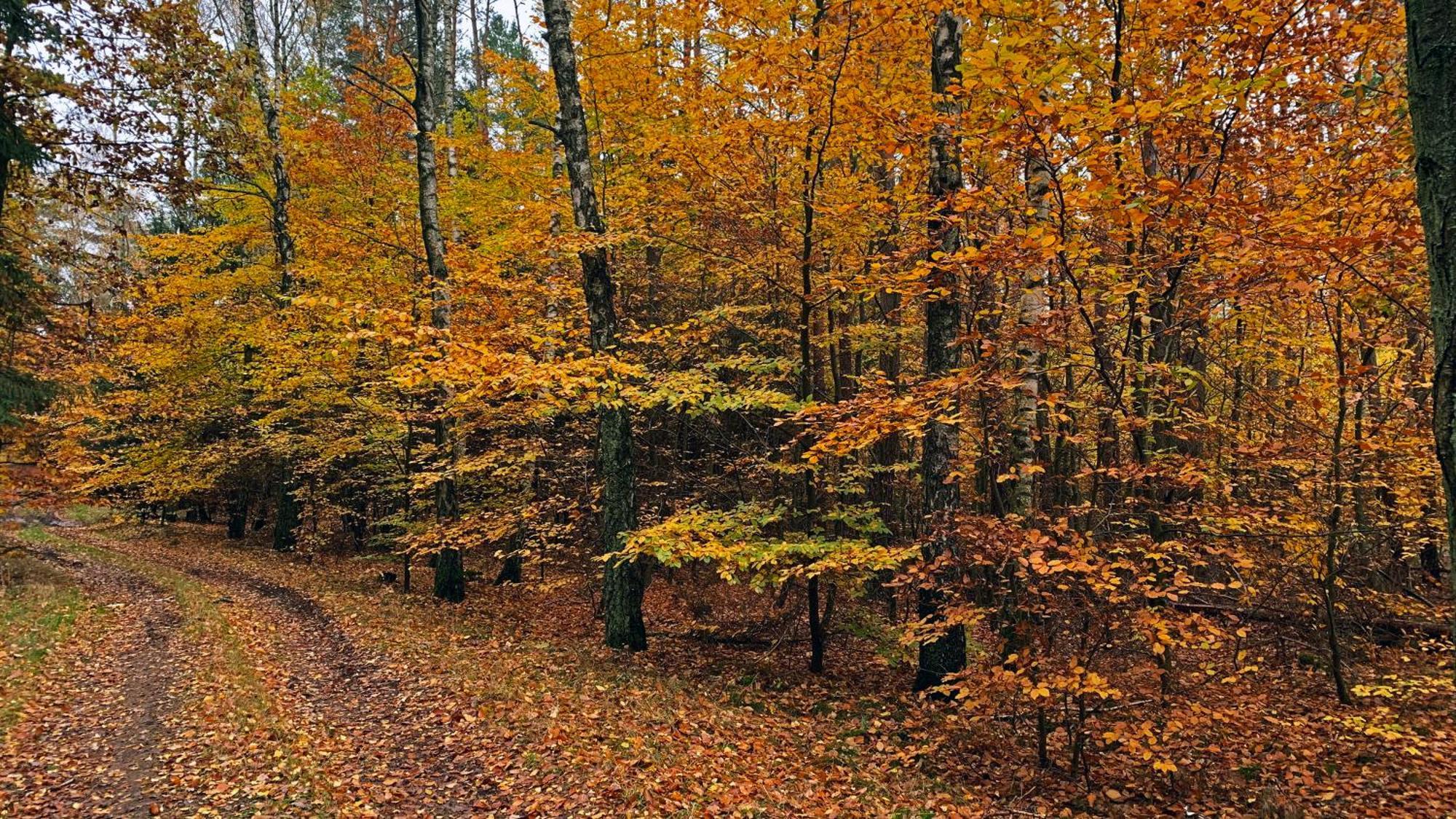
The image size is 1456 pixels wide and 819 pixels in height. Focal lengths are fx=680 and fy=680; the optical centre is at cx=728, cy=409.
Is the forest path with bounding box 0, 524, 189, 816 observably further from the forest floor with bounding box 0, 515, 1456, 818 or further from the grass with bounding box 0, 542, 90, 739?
the grass with bounding box 0, 542, 90, 739

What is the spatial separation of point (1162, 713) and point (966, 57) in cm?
695

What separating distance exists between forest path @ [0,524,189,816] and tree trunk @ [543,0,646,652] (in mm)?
5516

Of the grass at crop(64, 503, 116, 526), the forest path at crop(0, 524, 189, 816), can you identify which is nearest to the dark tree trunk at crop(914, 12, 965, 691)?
the forest path at crop(0, 524, 189, 816)

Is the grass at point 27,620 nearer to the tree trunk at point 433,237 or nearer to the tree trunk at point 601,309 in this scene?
the tree trunk at point 433,237

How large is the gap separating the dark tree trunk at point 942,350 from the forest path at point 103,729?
7.86 meters

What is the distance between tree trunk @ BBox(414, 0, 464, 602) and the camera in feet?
44.6

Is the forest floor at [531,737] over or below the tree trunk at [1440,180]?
below

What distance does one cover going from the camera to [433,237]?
1388 centimetres

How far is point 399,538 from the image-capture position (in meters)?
13.0

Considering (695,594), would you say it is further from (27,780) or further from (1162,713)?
(27,780)

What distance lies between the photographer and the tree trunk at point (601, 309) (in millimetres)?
10195

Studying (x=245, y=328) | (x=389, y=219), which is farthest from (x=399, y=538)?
(x=389, y=219)

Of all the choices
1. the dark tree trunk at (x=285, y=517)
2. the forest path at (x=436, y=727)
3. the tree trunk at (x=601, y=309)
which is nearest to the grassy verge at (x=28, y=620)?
the forest path at (x=436, y=727)

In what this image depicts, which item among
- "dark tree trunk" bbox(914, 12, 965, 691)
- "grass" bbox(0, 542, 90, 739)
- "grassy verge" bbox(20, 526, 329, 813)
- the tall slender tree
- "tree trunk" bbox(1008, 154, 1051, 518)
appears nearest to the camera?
"grassy verge" bbox(20, 526, 329, 813)
